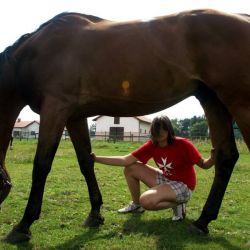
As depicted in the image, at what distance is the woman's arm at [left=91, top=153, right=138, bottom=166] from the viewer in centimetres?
502

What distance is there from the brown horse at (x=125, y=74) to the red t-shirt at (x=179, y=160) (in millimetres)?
445

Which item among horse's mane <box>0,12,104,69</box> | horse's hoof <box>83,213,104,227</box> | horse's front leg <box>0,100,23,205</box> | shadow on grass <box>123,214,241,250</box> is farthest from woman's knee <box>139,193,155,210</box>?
horse's mane <box>0,12,104,69</box>

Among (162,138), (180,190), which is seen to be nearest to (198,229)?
(180,190)

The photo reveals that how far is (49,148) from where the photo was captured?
405cm

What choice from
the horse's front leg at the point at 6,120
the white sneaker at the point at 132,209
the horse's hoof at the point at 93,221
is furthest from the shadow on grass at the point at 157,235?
the horse's front leg at the point at 6,120

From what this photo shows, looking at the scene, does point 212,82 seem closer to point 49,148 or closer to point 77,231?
point 49,148

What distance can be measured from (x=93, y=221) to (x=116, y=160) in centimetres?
85

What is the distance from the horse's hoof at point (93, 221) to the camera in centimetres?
473

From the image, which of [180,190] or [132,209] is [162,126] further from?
[132,209]

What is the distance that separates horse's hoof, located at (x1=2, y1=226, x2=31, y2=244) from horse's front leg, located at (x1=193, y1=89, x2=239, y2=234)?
185 centimetres

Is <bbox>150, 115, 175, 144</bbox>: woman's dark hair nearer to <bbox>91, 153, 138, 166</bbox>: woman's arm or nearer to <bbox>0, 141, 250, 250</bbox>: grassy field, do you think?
<bbox>91, 153, 138, 166</bbox>: woman's arm

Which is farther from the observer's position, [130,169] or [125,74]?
[130,169]

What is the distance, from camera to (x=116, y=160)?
16.8ft

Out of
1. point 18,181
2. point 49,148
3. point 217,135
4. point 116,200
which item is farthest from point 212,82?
point 18,181
